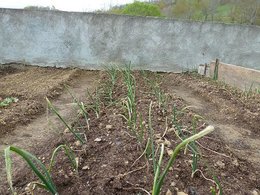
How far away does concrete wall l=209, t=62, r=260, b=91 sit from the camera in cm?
459

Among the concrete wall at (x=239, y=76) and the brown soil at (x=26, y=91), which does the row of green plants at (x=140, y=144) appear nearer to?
the brown soil at (x=26, y=91)

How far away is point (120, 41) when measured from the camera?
7.09 meters

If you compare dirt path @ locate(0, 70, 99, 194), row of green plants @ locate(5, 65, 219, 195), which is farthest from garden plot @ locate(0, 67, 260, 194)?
dirt path @ locate(0, 70, 99, 194)

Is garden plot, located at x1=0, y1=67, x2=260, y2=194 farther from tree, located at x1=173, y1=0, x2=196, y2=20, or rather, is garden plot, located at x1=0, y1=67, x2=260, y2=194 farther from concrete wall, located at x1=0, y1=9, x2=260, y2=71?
tree, located at x1=173, y1=0, x2=196, y2=20

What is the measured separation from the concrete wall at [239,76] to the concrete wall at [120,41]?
1.62m

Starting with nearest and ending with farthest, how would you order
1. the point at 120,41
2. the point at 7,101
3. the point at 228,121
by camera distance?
the point at 228,121 → the point at 7,101 → the point at 120,41

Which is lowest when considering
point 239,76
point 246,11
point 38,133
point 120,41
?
point 38,133

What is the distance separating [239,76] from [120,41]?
10.0 feet

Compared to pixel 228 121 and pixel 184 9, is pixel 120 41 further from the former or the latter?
pixel 184 9

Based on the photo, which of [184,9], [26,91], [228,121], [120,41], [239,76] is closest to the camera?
[228,121]

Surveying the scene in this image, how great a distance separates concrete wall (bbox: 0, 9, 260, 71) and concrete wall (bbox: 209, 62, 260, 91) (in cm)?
162

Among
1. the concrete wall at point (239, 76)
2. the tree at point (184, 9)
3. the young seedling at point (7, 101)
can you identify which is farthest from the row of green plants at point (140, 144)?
the tree at point (184, 9)

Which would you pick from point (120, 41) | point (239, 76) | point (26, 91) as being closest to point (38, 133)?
point (26, 91)

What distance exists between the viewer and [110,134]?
254cm
